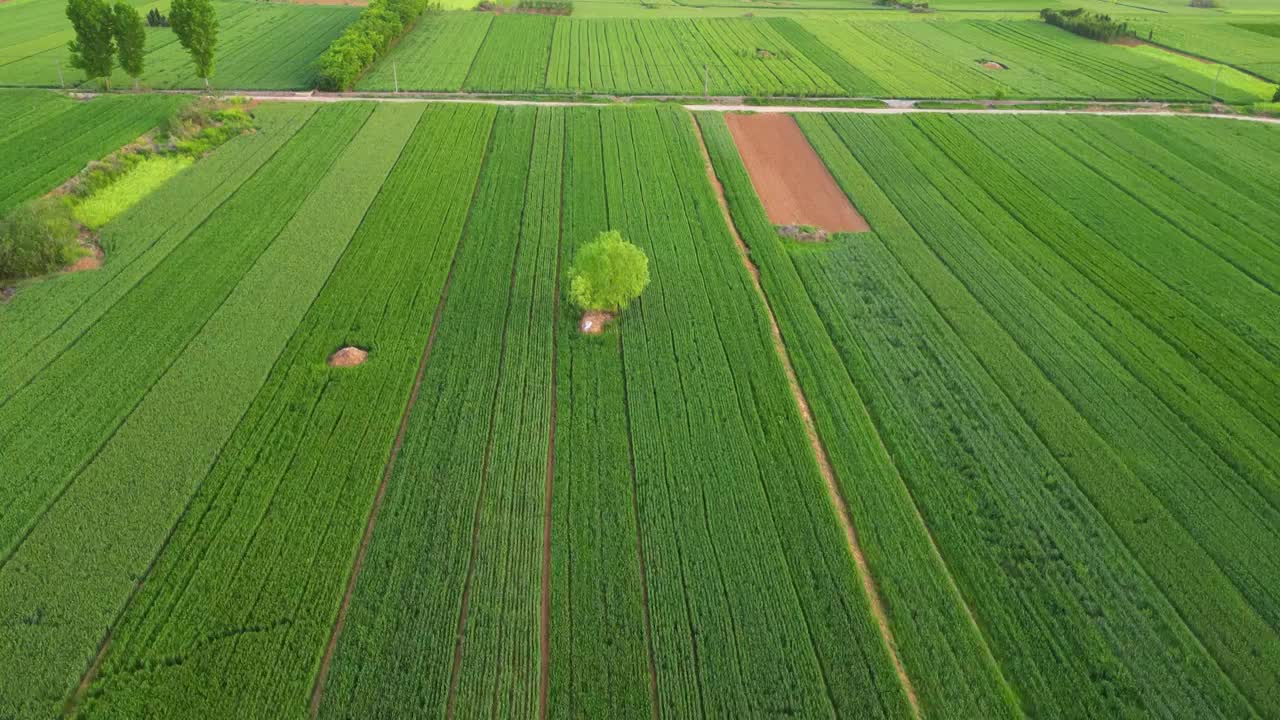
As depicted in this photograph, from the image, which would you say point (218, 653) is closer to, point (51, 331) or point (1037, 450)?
point (51, 331)

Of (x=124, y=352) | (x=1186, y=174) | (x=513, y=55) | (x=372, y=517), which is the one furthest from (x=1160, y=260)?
(x=513, y=55)

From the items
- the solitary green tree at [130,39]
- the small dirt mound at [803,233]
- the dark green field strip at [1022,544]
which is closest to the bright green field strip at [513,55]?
the solitary green tree at [130,39]

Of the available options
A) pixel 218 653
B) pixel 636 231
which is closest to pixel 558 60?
pixel 636 231

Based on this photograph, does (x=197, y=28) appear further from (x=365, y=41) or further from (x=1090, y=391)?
(x=1090, y=391)

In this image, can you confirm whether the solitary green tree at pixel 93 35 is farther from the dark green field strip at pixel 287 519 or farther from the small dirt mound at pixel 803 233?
the small dirt mound at pixel 803 233

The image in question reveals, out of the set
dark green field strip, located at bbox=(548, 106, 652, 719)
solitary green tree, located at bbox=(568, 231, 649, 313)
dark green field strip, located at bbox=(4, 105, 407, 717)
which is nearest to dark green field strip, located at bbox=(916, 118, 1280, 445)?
solitary green tree, located at bbox=(568, 231, 649, 313)
